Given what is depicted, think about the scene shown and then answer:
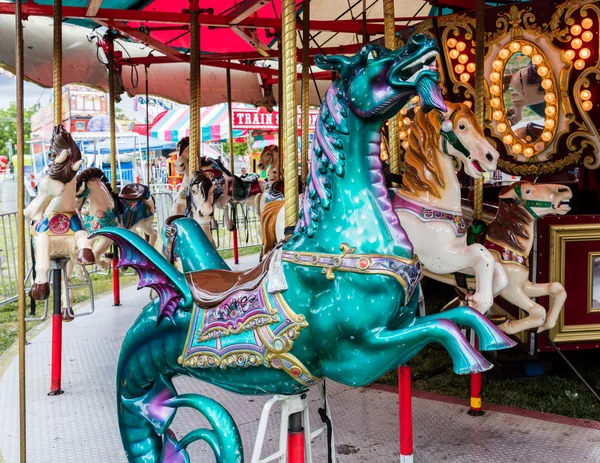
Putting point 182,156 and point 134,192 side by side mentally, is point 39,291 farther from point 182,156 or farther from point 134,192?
point 182,156

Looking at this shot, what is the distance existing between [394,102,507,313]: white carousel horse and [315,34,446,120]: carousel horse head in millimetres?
1667

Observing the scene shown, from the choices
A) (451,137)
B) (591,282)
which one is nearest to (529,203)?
(591,282)

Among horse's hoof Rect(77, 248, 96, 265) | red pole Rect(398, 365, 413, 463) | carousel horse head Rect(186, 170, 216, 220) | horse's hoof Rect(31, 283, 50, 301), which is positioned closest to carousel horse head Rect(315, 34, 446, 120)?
red pole Rect(398, 365, 413, 463)

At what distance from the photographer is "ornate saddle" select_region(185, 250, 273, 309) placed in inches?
65.6

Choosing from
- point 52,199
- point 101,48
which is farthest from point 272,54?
point 52,199

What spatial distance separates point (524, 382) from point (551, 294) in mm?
725

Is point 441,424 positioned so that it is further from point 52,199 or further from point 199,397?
point 52,199

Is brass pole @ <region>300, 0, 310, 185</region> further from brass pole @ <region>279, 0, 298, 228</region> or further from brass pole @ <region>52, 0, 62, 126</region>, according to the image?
brass pole @ <region>279, 0, 298, 228</region>

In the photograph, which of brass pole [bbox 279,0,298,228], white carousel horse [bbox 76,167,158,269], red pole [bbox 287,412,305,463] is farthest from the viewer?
white carousel horse [bbox 76,167,158,269]

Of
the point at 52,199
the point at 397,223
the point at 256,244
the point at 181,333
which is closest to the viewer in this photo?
the point at 397,223

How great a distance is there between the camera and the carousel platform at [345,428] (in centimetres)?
283

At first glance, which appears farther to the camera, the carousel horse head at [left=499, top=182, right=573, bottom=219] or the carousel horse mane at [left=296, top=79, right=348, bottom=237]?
the carousel horse head at [left=499, top=182, right=573, bottom=219]

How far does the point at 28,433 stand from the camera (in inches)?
123

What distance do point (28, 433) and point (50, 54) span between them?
324 centimetres
